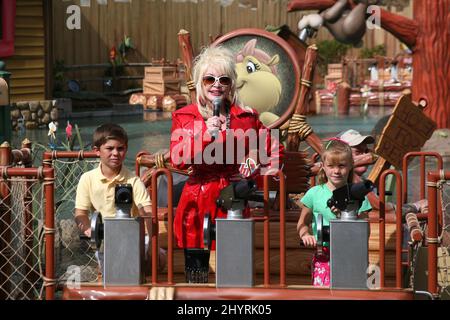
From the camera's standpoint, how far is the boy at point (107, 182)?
4527 mm

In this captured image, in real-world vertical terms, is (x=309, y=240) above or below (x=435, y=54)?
below

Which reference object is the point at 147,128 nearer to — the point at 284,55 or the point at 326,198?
the point at 284,55

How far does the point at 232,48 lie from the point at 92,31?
19.2m

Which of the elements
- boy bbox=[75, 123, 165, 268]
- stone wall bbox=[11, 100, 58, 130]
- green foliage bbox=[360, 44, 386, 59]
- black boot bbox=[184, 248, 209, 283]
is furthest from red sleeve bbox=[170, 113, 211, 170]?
green foliage bbox=[360, 44, 386, 59]

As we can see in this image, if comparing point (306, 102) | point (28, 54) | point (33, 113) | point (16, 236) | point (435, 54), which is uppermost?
point (28, 54)

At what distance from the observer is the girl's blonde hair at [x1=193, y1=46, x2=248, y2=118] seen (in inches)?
179

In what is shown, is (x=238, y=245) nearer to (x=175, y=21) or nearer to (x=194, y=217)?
(x=194, y=217)

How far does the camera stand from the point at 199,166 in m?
4.59

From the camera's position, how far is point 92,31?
80.8 feet

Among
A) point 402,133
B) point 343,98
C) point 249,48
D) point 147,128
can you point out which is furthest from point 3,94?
point 343,98

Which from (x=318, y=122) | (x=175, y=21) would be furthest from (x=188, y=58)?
(x=175, y=21)

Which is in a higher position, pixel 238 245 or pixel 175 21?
pixel 175 21

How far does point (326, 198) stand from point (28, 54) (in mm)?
14794

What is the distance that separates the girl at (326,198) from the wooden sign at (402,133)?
1.35m
